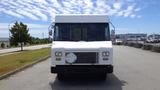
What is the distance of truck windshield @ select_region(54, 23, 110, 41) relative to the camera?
15.2 m

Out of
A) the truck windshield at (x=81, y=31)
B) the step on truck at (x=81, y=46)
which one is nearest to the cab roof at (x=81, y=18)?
the step on truck at (x=81, y=46)

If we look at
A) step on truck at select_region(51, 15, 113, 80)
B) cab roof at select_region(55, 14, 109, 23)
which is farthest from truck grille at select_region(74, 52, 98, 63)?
cab roof at select_region(55, 14, 109, 23)

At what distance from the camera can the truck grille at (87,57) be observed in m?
13.9

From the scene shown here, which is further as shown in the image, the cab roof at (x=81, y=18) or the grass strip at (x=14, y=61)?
the grass strip at (x=14, y=61)

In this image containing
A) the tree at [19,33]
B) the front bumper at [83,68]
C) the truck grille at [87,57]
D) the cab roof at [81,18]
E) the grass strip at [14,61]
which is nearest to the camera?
the front bumper at [83,68]

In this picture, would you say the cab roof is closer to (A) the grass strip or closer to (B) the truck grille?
(B) the truck grille

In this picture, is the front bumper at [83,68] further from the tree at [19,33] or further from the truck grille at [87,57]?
the tree at [19,33]

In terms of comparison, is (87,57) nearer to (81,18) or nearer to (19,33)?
(81,18)

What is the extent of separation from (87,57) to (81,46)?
0.51 metres

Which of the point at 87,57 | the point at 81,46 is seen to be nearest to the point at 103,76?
the point at 87,57

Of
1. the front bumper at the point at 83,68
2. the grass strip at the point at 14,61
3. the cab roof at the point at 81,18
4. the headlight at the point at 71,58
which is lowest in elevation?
the grass strip at the point at 14,61

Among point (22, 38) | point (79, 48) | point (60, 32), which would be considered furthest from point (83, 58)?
point (22, 38)

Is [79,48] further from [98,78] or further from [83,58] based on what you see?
[98,78]

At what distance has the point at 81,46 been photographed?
557 inches
